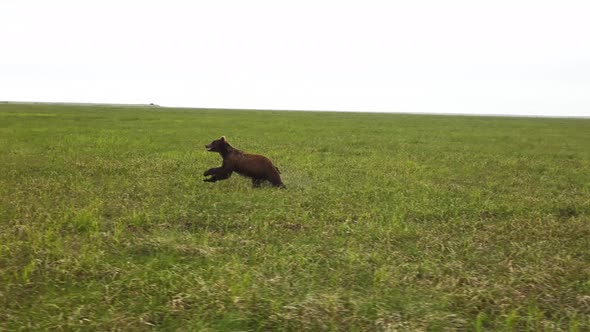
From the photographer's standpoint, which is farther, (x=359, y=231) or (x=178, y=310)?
(x=359, y=231)

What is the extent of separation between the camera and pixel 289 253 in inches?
238

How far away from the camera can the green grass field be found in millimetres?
4391

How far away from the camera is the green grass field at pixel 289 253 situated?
4.39m

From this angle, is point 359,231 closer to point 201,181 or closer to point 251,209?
point 251,209

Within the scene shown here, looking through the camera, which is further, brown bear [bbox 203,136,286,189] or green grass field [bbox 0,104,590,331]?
brown bear [bbox 203,136,286,189]

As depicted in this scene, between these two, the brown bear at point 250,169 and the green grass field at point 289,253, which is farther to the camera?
the brown bear at point 250,169

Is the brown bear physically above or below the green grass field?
above

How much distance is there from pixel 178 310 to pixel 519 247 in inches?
193

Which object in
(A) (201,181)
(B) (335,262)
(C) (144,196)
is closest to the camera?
(B) (335,262)

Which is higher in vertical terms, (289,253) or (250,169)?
(250,169)

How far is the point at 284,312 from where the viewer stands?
173 inches

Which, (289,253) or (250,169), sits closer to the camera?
(289,253)

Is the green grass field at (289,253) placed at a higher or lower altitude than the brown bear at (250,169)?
lower

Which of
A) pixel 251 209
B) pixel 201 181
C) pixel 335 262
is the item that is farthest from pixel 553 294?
pixel 201 181
